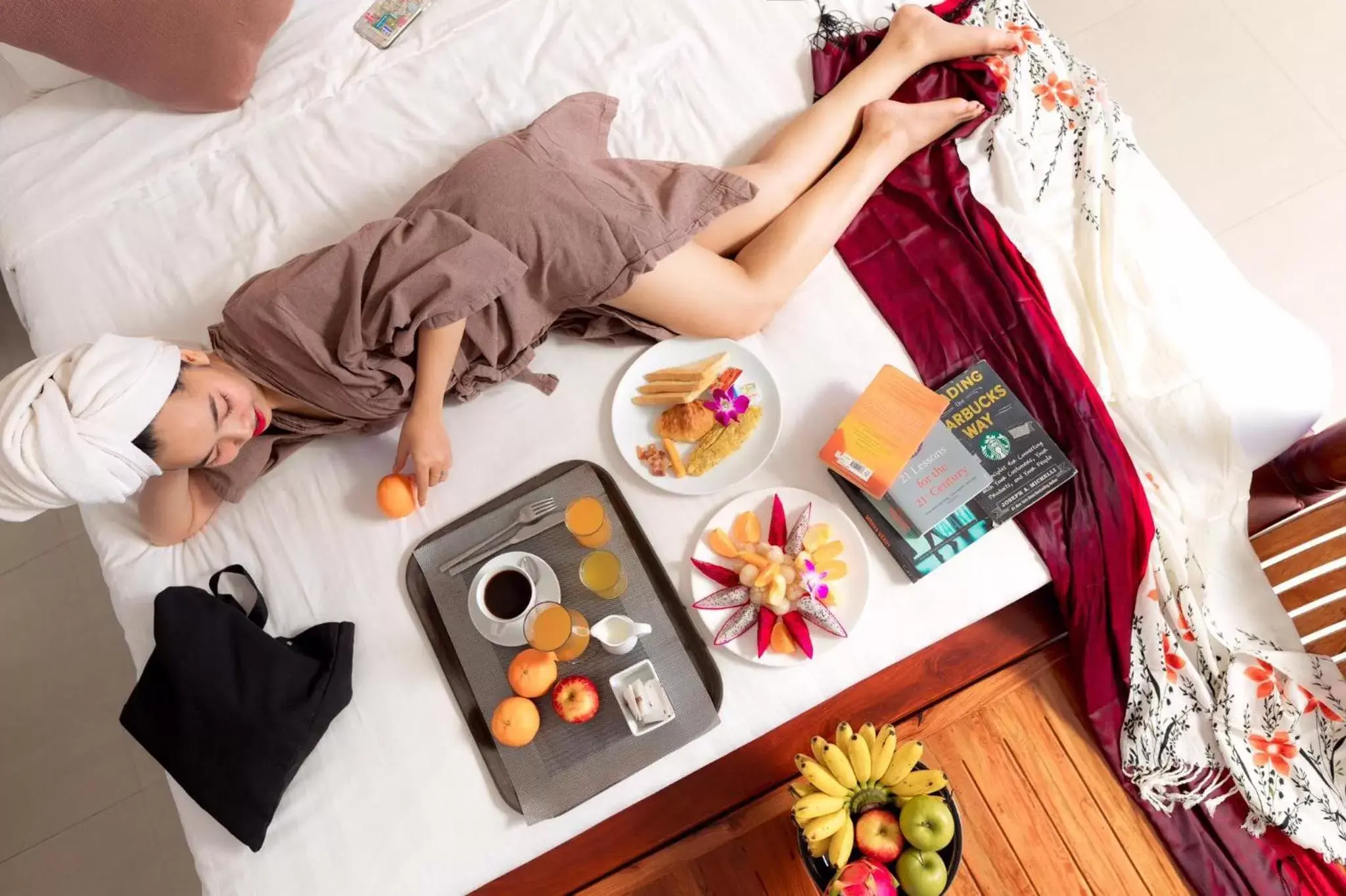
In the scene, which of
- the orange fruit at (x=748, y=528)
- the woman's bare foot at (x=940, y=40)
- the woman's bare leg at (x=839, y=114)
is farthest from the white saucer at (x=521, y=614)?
the woman's bare foot at (x=940, y=40)

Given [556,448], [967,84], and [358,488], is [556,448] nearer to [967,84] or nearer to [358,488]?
[358,488]

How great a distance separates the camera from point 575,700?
43.9 inches

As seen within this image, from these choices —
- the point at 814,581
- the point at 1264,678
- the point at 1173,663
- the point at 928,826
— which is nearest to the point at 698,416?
the point at 814,581

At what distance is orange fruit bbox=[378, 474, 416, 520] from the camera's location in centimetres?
123

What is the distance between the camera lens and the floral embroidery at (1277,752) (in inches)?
42.1

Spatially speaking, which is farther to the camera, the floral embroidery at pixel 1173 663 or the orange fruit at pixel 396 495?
the orange fruit at pixel 396 495

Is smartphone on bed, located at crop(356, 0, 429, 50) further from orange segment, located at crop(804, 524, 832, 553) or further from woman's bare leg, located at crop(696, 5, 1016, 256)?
orange segment, located at crop(804, 524, 832, 553)

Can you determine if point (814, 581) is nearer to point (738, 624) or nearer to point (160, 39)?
point (738, 624)

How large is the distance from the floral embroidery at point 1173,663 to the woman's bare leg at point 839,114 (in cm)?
88

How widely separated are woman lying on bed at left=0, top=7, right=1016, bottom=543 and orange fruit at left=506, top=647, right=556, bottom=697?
0.31 m

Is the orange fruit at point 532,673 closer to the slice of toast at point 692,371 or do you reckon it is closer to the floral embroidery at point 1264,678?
the slice of toast at point 692,371

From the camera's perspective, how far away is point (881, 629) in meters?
1.15

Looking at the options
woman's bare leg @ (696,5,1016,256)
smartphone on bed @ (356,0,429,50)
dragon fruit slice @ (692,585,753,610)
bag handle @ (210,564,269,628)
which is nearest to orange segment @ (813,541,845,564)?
dragon fruit slice @ (692,585,753,610)

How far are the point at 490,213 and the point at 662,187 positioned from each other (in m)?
0.27
